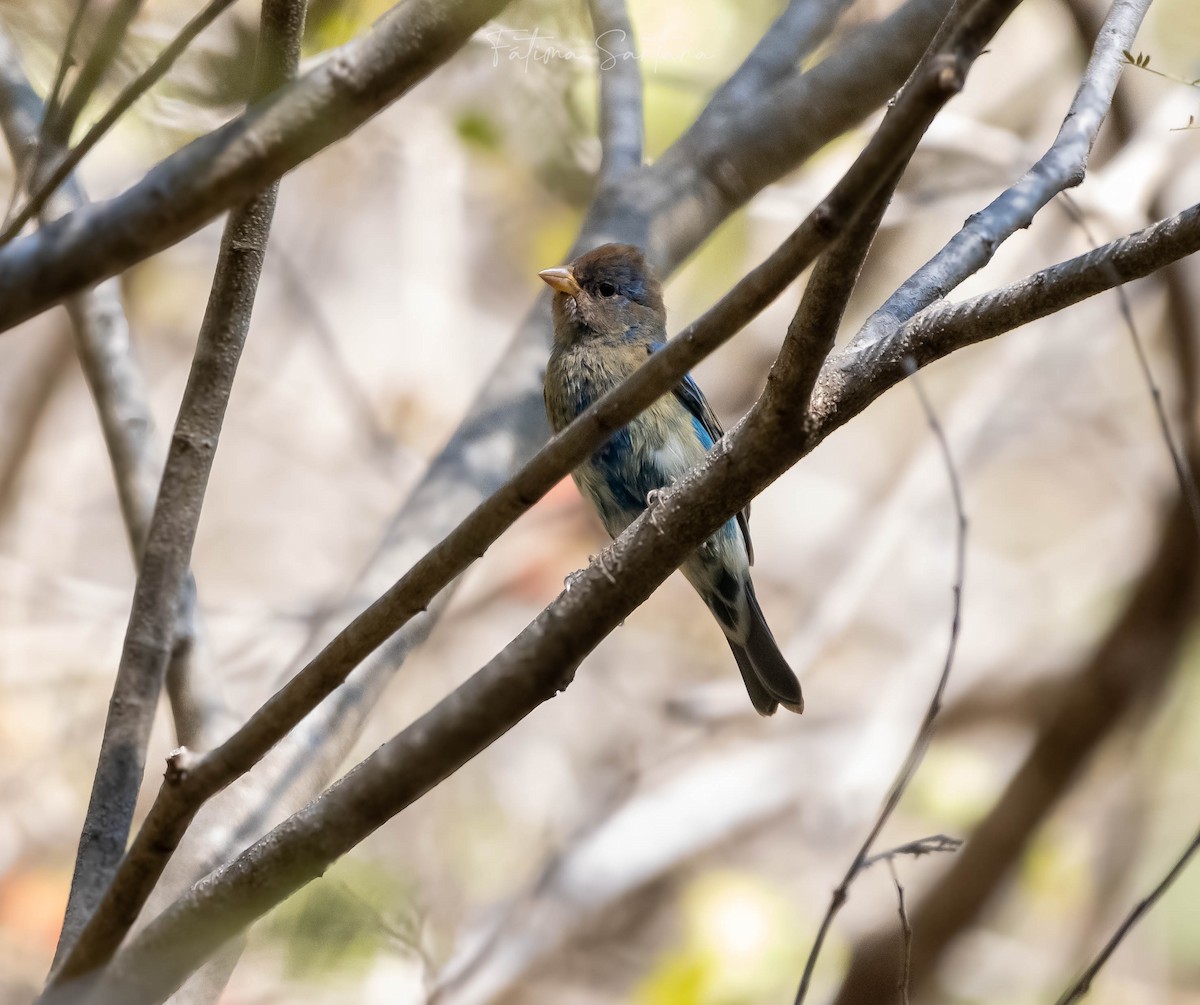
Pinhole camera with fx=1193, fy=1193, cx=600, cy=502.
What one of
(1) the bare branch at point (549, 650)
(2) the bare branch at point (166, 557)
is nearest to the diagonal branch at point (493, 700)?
(1) the bare branch at point (549, 650)

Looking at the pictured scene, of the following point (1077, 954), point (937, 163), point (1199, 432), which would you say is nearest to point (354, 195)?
point (937, 163)

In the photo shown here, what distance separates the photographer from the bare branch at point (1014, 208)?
1989mm

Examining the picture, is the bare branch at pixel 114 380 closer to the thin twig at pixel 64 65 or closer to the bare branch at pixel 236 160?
the thin twig at pixel 64 65

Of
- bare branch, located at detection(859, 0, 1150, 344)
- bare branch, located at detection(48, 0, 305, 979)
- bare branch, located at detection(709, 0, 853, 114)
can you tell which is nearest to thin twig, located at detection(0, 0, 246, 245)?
bare branch, located at detection(48, 0, 305, 979)

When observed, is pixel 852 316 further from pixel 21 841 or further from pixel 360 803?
pixel 360 803

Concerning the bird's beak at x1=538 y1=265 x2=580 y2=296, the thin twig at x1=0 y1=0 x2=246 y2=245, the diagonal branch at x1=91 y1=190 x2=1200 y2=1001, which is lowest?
the diagonal branch at x1=91 y1=190 x2=1200 y2=1001

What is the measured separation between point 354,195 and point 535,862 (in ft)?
10.9

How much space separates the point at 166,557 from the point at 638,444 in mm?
1515

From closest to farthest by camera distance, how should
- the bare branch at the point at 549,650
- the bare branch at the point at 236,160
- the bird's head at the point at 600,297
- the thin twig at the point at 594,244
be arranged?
the bare branch at the point at 236,160
the bare branch at the point at 549,650
the thin twig at the point at 594,244
the bird's head at the point at 600,297

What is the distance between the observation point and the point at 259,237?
1853 mm

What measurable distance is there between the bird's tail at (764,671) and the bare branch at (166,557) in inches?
65.0

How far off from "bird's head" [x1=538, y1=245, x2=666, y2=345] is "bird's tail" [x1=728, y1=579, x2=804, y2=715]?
2.86 ft

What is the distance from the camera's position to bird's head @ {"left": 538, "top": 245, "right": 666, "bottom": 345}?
11.3 ft

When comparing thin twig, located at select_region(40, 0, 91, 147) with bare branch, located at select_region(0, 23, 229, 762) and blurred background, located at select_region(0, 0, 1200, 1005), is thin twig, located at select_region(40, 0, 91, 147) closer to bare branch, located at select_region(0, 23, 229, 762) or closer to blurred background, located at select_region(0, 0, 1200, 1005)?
bare branch, located at select_region(0, 23, 229, 762)
